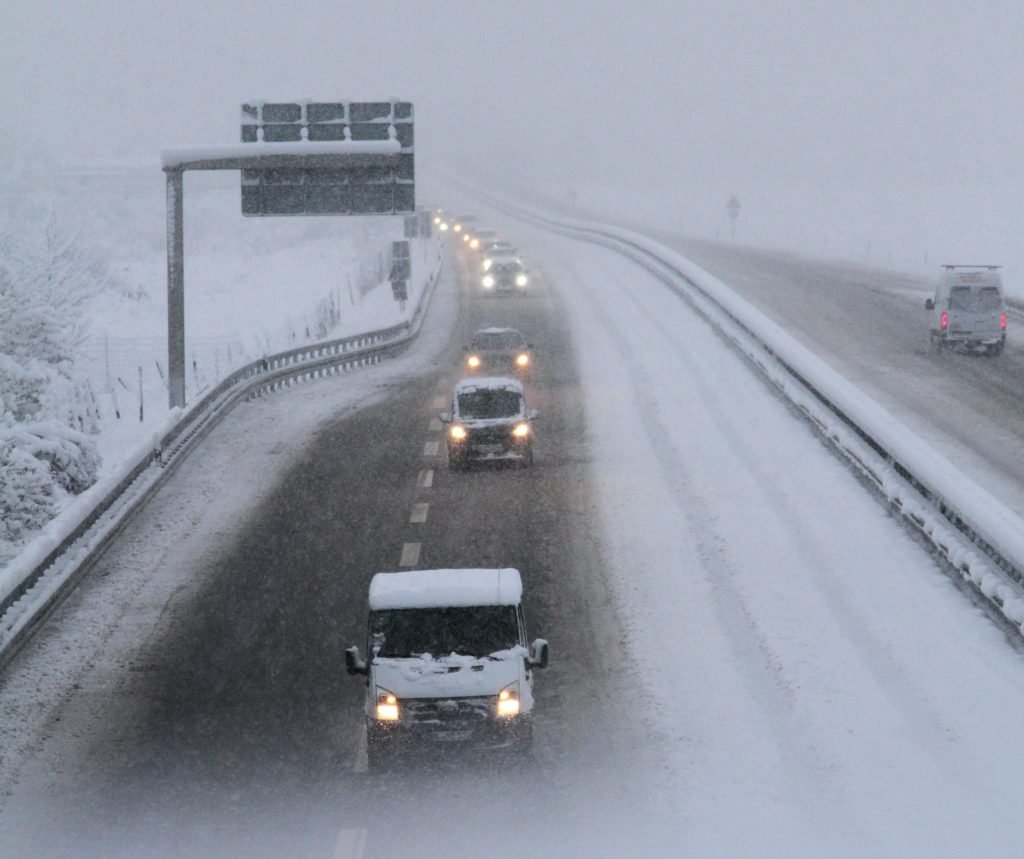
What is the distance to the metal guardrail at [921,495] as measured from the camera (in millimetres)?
15305

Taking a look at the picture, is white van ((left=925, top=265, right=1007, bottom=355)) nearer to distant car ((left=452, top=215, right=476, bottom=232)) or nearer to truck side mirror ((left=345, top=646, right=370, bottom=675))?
truck side mirror ((left=345, top=646, right=370, bottom=675))

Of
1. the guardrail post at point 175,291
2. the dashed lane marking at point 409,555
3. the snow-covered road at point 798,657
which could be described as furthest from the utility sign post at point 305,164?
the dashed lane marking at point 409,555

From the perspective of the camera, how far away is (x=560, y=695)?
1405 cm

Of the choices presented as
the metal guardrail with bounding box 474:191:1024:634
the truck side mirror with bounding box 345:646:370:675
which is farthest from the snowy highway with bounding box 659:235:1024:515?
the truck side mirror with bounding box 345:646:370:675

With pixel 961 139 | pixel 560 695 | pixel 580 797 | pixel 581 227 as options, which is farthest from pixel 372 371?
pixel 961 139

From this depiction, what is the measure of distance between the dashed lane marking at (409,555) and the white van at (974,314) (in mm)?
20071

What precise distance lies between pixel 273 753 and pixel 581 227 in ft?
215

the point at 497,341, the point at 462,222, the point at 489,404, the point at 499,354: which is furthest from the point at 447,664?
the point at 462,222

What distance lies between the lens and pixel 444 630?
41.1ft

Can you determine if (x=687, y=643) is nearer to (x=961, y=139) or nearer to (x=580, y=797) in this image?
(x=580, y=797)

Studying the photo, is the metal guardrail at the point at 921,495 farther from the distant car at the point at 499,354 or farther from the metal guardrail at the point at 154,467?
the metal guardrail at the point at 154,467

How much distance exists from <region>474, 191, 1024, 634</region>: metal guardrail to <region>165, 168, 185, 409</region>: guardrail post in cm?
1192

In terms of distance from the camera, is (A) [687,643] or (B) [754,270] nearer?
(A) [687,643]

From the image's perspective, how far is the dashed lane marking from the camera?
60.4 ft
